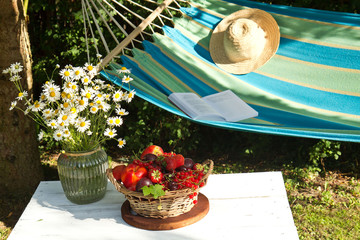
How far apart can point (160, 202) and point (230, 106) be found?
1138mm

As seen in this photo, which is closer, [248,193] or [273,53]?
[248,193]

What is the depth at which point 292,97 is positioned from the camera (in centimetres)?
261

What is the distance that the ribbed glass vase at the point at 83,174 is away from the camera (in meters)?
1.64

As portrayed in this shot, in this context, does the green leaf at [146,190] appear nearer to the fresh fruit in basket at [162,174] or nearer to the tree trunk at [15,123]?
the fresh fruit in basket at [162,174]

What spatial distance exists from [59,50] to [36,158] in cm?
104

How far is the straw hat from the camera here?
9.11 ft

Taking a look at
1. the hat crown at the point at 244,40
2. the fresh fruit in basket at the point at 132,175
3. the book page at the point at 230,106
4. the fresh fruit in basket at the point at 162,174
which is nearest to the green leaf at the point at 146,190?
the fresh fruit in basket at the point at 162,174

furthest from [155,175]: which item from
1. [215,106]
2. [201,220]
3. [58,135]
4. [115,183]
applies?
[215,106]

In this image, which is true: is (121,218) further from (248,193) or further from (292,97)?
(292,97)

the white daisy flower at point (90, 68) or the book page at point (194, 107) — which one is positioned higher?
the white daisy flower at point (90, 68)

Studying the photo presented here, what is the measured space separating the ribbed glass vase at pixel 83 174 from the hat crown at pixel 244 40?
1.38m


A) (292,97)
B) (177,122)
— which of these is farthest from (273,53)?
(177,122)

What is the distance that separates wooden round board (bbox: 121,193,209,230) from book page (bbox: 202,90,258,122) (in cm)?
89

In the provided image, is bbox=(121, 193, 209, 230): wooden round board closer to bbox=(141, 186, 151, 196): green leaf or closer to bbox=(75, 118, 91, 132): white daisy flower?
bbox=(141, 186, 151, 196): green leaf
